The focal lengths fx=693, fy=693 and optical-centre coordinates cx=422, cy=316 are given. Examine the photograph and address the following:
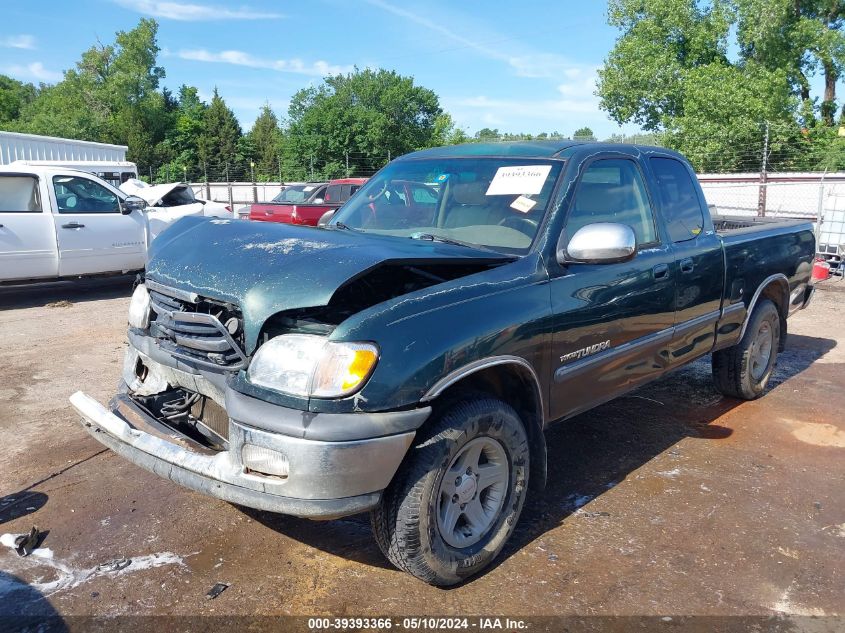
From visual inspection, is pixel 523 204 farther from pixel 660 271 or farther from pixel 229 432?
pixel 229 432

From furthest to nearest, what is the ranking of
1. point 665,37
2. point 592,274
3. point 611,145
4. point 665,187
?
point 665,37 < point 665,187 < point 611,145 < point 592,274

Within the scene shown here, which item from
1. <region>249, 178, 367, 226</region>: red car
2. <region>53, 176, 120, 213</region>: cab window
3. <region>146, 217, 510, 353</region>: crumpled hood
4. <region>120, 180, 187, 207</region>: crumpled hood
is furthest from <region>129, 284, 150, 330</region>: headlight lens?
<region>249, 178, 367, 226</region>: red car

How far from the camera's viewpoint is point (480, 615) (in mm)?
2842

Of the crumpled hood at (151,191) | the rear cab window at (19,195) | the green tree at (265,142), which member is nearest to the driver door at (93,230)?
the rear cab window at (19,195)

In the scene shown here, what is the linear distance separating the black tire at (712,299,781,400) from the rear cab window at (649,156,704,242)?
46.2 inches

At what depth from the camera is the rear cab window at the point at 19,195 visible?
9.19 m

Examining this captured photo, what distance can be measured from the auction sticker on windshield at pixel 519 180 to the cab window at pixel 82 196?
25.7 feet

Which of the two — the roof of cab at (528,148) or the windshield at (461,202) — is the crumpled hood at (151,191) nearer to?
the windshield at (461,202)

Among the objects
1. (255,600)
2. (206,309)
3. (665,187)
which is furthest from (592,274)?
(255,600)

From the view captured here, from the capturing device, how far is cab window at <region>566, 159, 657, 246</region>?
3.81 meters

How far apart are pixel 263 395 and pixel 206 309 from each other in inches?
27.5

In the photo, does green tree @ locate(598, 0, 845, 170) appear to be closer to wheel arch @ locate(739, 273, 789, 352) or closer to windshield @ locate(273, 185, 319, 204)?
windshield @ locate(273, 185, 319, 204)

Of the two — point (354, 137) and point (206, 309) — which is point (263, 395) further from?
point (354, 137)

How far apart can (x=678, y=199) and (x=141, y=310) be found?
344 centimetres
